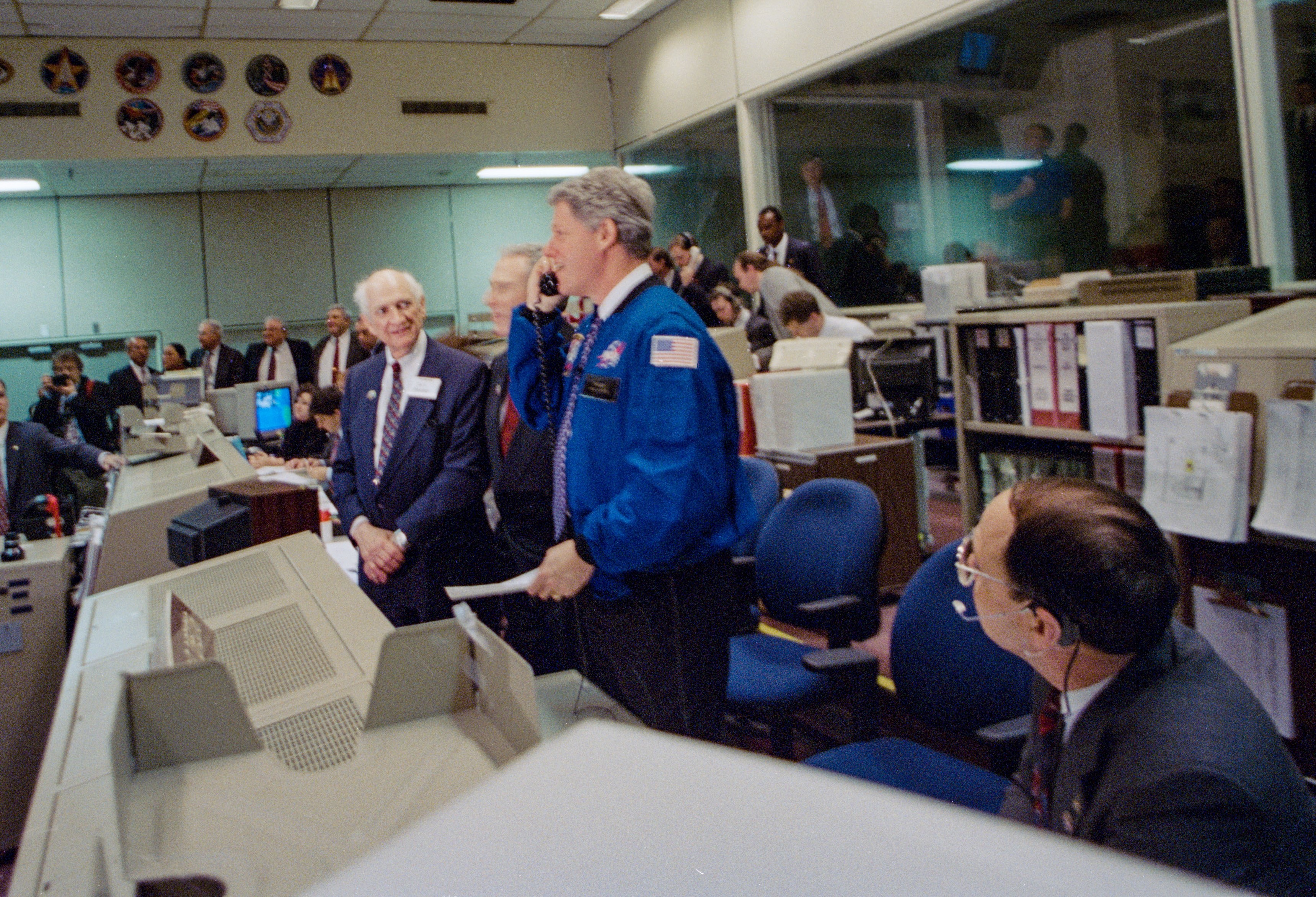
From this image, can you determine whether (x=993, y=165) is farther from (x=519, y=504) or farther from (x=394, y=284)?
(x=519, y=504)

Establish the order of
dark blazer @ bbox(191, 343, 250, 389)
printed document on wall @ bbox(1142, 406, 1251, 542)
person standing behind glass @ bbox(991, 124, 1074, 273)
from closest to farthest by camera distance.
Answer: printed document on wall @ bbox(1142, 406, 1251, 542) < person standing behind glass @ bbox(991, 124, 1074, 273) < dark blazer @ bbox(191, 343, 250, 389)

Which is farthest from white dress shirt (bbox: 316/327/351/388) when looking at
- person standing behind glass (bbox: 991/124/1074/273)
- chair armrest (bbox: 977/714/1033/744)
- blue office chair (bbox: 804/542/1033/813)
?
chair armrest (bbox: 977/714/1033/744)

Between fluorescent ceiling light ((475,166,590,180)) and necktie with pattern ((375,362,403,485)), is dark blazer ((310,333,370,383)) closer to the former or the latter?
fluorescent ceiling light ((475,166,590,180))

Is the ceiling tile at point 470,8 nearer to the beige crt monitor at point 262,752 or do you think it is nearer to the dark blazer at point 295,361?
the dark blazer at point 295,361

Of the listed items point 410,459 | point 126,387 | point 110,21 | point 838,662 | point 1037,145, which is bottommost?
point 838,662

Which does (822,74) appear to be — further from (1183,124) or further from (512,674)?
(512,674)

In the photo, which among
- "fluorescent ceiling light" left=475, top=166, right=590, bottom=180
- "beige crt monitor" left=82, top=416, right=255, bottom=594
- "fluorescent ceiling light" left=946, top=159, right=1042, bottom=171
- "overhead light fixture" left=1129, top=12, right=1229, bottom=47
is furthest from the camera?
"fluorescent ceiling light" left=475, top=166, right=590, bottom=180

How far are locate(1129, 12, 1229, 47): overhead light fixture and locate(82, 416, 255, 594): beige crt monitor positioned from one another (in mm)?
3950

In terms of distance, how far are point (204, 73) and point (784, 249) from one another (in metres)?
4.70

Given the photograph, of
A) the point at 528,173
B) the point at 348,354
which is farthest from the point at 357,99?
the point at 348,354

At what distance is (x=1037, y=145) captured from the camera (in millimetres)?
5387

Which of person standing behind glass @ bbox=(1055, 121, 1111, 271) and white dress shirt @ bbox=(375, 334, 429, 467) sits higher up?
person standing behind glass @ bbox=(1055, 121, 1111, 271)

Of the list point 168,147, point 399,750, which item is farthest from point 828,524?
point 168,147

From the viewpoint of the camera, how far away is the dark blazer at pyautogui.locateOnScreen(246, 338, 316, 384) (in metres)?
9.02
